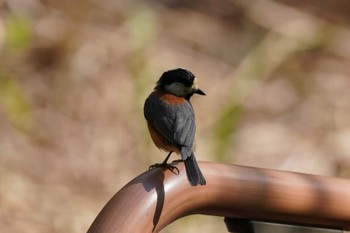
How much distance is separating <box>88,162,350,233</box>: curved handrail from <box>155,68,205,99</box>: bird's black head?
76cm

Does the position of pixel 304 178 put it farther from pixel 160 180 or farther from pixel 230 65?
pixel 230 65

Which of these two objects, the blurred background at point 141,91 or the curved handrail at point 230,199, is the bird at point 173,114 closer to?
the curved handrail at point 230,199

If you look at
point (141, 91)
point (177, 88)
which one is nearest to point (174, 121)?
point (177, 88)

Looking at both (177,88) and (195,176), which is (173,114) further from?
(195,176)

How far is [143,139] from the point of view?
3566 millimetres

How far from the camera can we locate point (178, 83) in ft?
6.74

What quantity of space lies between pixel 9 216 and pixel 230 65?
972 mm

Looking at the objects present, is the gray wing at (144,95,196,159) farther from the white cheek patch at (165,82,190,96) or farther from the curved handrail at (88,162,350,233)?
the curved handrail at (88,162,350,233)

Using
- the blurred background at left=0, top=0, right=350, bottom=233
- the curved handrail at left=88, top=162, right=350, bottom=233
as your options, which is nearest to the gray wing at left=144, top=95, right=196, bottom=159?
the curved handrail at left=88, top=162, right=350, bottom=233

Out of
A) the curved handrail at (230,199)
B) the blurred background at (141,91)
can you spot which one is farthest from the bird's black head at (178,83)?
the blurred background at (141,91)

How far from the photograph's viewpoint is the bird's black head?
6.68 feet

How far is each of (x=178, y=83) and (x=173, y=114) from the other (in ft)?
0.67

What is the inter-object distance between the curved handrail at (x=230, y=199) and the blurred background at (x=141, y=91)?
2155 mm

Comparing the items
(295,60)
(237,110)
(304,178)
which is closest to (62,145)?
(237,110)
